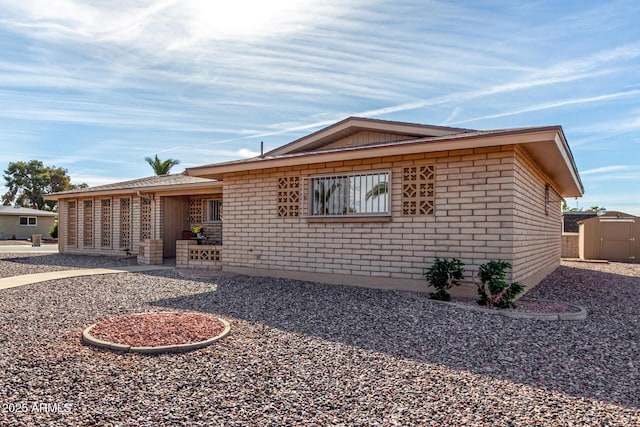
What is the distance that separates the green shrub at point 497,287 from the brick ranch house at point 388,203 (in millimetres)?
610

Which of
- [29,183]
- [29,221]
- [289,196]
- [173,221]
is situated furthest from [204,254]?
[29,183]

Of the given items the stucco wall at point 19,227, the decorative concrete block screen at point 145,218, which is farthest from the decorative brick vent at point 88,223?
the stucco wall at point 19,227

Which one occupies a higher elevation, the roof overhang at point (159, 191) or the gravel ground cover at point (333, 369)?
the roof overhang at point (159, 191)

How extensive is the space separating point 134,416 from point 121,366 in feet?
3.87

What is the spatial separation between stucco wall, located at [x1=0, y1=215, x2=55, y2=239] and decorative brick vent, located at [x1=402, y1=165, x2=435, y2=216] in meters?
39.5

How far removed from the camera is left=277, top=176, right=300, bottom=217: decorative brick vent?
32.0 ft

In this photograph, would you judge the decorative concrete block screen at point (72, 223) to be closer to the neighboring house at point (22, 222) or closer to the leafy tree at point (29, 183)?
the neighboring house at point (22, 222)

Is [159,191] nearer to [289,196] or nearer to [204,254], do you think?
[204,254]

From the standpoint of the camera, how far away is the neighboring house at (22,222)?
3656 cm

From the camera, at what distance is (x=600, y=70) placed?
433 inches

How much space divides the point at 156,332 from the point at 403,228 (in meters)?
5.04

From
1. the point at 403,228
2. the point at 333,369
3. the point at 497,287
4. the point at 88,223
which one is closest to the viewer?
the point at 333,369

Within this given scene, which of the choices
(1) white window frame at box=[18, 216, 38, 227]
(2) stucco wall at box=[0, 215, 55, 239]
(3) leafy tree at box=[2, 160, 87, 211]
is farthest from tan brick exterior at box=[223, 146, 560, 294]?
(3) leafy tree at box=[2, 160, 87, 211]

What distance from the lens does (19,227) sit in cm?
3778
